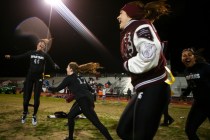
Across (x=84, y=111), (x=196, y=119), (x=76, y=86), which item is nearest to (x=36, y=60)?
(x=76, y=86)

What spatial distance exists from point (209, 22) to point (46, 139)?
30214 mm

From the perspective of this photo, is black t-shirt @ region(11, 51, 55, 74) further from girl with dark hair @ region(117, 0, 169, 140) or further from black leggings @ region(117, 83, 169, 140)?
black leggings @ region(117, 83, 169, 140)

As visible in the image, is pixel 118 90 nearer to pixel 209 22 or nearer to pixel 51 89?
pixel 209 22

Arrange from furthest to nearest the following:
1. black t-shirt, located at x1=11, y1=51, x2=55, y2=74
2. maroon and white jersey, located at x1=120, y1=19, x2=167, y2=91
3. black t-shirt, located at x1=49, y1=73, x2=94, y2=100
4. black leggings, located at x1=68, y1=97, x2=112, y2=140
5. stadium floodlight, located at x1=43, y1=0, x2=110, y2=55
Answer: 1. stadium floodlight, located at x1=43, y1=0, x2=110, y2=55
2. black t-shirt, located at x1=11, y1=51, x2=55, y2=74
3. black t-shirt, located at x1=49, y1=73, x2=94, y2=100
4. black leggings, located at x1=68, y1=97, x2=112, y2=140
5. maroon and white jersey, located at x1=120, y1=19, x2=167, y2=91

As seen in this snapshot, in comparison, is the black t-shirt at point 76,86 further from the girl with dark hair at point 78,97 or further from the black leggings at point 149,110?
the black leggings at point 149,110

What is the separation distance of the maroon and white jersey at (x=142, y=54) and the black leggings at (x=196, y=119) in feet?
8.14

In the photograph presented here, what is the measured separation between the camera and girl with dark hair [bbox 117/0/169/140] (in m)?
2.71

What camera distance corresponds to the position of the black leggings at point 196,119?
490 centimetres

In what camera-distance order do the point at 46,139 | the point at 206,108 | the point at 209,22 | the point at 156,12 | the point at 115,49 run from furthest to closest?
the point at 115,49, the point at 209,22, the point at 46,139, the point at 206,108, the point at 156,12

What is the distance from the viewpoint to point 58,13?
132ft

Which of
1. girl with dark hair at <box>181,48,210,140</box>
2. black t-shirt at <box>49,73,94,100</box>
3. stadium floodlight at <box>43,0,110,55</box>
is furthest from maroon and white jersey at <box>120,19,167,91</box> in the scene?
stadium floodlight at <box>43,0,110,55</box>

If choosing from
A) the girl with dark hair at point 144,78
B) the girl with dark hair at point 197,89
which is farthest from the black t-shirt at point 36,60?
the girl with dark hair at point 144,78

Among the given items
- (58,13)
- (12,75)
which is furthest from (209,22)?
(12,75)

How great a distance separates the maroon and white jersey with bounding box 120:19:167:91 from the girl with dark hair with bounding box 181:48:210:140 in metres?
2.47
